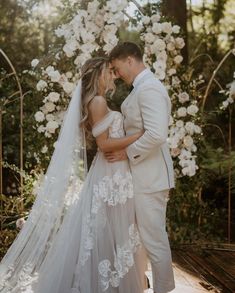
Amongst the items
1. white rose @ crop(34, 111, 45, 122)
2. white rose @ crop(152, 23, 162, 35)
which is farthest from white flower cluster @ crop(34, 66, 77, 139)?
white rose @ crop(152, 23, 162, 35)

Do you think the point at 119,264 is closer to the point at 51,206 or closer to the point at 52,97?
the point at 51,206

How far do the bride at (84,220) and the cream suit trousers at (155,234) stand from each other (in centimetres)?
→ 7

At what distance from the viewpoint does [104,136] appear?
10.5ft

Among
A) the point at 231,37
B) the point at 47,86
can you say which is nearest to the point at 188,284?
the point at 47,86

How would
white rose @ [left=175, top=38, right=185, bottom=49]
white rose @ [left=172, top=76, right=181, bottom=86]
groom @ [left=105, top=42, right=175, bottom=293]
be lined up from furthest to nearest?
white rose @ [left=172, top=76, right=181, bottom=86] < white rose @ [left=175, top=38, right=185, bottom=49] < groom @ [left=105, top=42, right=175, bottom=293]

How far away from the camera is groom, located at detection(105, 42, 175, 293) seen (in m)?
3.18

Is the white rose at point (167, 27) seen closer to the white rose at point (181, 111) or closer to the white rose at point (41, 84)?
the white rose at point (181, 111)

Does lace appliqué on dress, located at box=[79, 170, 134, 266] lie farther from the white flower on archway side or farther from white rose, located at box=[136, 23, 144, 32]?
white rose, located at box=[136, 23, 144, 32]

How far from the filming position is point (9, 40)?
845 centimetres

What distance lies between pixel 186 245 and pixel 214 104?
2.80m

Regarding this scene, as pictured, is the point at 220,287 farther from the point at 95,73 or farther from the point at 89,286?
the point at 95,73

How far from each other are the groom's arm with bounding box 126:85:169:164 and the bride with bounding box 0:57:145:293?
10 centimetres

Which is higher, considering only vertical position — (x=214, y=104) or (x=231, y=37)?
(x=231, y=37)

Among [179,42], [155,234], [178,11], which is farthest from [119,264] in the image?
[178,11]
